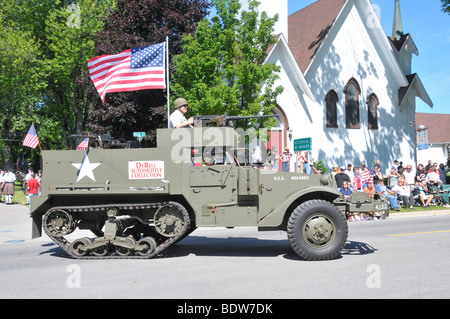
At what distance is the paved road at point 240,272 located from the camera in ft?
19.0

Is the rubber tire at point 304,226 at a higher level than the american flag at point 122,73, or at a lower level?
lower

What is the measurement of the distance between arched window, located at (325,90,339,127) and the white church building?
0.20 feet

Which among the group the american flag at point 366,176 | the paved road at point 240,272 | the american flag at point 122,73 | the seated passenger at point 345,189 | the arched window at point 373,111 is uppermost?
A: the arched window at point 373,111

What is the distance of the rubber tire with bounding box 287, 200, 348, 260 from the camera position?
7637mm

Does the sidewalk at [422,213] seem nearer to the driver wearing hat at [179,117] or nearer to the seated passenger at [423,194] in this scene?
the seated passenger at [423,194]

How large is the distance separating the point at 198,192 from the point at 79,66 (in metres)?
29.3

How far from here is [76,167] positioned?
8188mm

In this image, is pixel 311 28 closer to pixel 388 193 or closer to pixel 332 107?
pixel 332 107

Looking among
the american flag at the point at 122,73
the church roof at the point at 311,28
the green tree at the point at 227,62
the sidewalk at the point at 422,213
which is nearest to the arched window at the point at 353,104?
the church roof at the point at 311,28

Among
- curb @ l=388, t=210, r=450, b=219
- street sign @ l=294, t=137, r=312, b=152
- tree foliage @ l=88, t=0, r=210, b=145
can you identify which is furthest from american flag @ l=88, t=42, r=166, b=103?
curb @ l=388, t=210, r=450, b=219

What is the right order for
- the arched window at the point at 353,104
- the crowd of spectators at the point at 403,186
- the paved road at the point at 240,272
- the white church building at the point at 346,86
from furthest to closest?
the arched window at the point at 353,104 → the white church building at the point at 346,86 → the crowd of spectators at the point at 403,186 → the paved road at the point at 240,272

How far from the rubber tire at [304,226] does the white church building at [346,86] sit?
18064mm

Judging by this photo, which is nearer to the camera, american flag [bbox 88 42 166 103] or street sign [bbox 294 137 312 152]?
american flag [bbox 88 42 166 103]

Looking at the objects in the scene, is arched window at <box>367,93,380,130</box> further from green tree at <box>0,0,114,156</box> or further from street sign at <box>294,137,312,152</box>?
green tree at <box>0,0,114,156</box>
